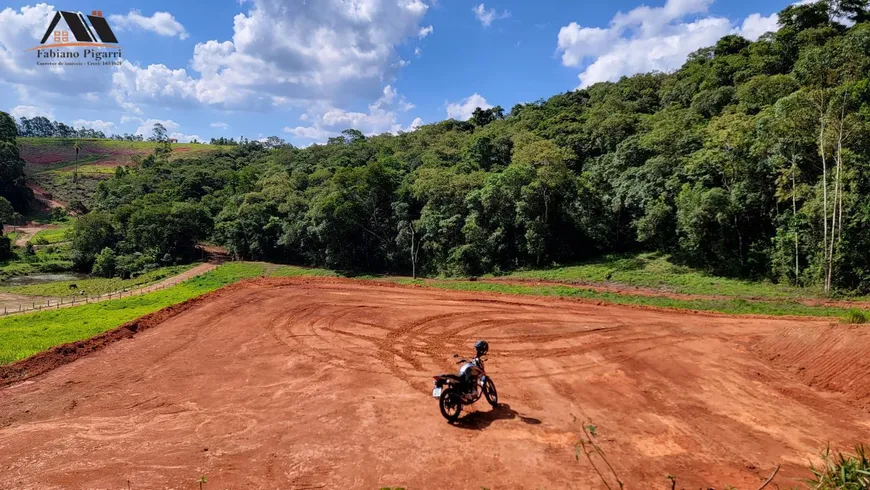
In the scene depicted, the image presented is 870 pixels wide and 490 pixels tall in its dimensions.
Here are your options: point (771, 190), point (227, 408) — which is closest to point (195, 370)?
point (227, 408)

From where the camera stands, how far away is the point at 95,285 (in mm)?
35188

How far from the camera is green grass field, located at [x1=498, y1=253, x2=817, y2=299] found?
2016 centimetres

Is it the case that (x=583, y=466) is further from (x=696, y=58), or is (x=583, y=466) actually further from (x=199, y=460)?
(x=696, y=58)

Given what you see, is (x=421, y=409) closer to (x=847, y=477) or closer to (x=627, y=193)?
(x=847, y=477)

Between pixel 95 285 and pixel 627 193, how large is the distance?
43.6m

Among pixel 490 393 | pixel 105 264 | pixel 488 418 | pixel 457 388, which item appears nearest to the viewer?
pixel 457 388

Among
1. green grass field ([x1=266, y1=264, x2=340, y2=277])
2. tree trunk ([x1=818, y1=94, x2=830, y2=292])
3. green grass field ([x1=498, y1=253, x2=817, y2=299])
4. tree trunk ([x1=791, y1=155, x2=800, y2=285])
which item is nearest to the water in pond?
green grass field ([x1=266, y1=264, x2=340, y2=277])

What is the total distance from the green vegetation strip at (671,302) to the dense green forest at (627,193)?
356 centimetres

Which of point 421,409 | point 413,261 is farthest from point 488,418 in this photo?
point 413,261

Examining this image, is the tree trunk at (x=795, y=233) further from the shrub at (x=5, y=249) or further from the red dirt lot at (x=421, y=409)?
the shrub at (x=5, y=249)

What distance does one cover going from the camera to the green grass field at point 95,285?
3200cm

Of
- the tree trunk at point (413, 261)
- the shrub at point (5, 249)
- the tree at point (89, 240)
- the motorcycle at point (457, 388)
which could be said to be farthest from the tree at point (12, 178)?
the motorcycle at point (457, 388)

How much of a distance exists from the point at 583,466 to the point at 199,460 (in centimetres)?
651

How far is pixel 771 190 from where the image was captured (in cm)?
2250
